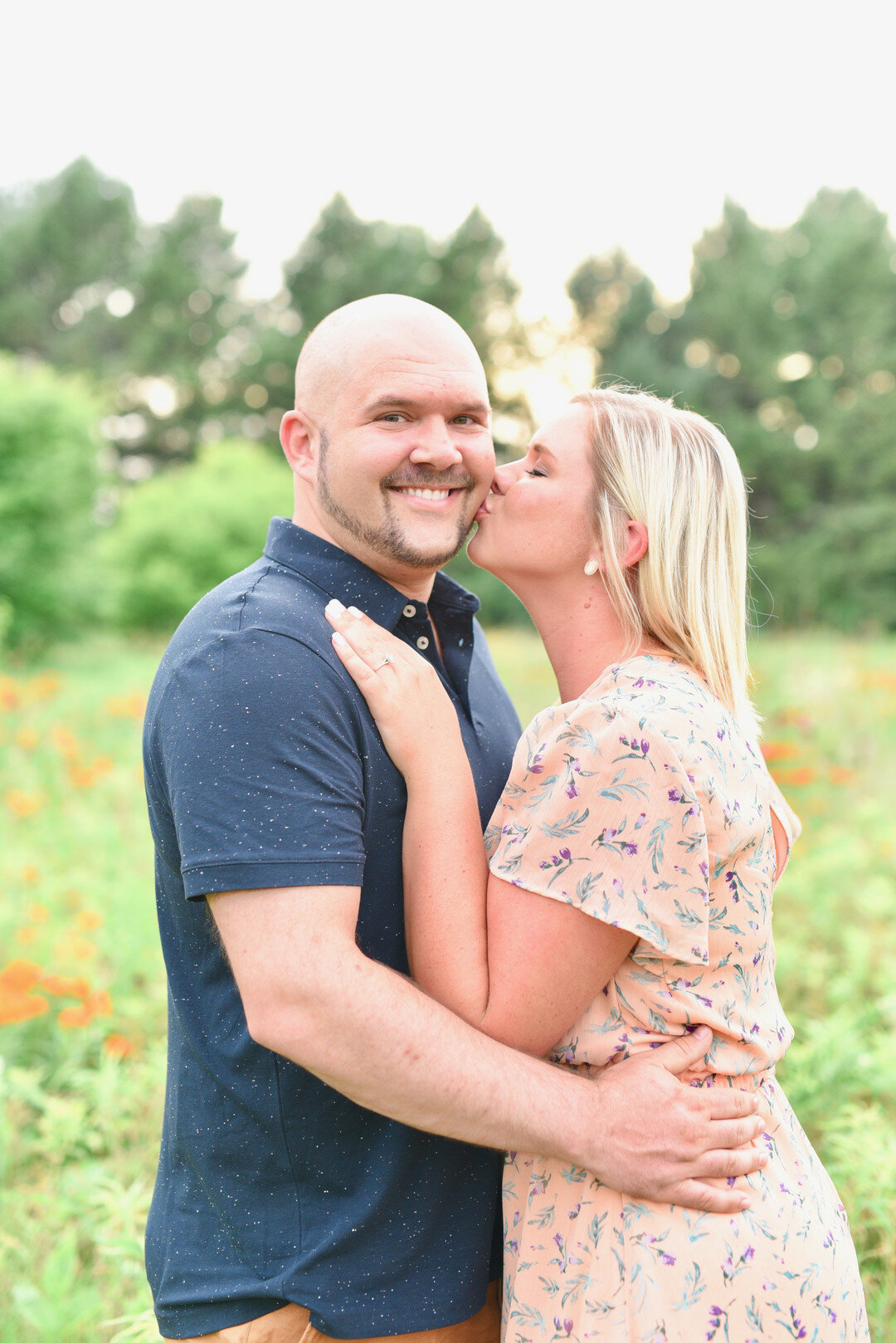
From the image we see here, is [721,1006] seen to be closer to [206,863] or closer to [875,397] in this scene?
[206,863]

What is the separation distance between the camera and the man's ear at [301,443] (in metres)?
2.13

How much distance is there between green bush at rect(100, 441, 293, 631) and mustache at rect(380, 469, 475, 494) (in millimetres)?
18034

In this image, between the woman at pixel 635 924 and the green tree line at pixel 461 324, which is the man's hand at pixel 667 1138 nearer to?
the woman at pixel 635 924

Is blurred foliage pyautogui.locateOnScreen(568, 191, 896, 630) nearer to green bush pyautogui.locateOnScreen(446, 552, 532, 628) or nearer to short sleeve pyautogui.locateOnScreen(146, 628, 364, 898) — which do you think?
green bush pyautogui.locateOnScreen(446, 552, 532, 628)

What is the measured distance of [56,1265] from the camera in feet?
7.96

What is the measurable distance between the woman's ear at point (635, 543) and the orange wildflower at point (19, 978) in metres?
2.21

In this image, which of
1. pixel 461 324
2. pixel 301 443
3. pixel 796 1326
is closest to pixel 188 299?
pixel 461 324

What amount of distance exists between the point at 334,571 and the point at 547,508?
46cm

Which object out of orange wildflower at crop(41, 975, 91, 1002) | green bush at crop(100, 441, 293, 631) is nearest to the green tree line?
green bush at crop(100, 441, 293, 631)

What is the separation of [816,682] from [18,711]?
20.3 ft

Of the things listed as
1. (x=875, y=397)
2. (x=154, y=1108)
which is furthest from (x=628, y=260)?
(x=154, y=1108)

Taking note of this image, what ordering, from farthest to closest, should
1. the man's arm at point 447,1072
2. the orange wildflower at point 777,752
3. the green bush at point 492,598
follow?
the green bush at point 492,598 → the orange wildflower at point 777,752 → the man's arm at point 447,1072

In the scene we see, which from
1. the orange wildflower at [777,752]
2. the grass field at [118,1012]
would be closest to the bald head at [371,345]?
the grass field at [118,1012]

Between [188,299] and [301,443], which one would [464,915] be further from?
[188,299]
